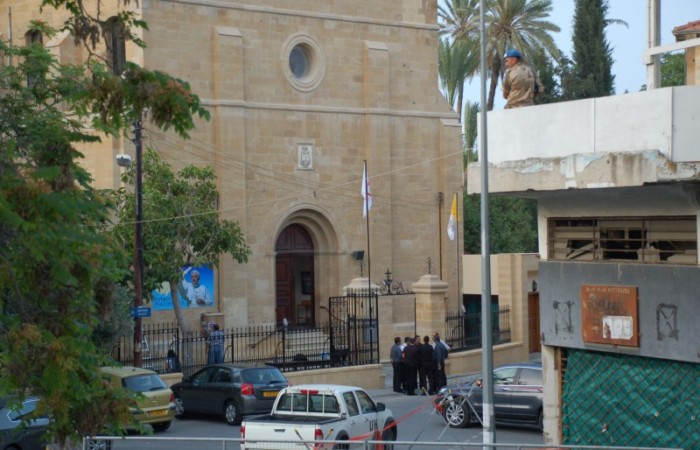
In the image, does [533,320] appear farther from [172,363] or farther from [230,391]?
[230,391]

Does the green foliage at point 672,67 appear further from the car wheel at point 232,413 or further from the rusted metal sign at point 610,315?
the rusted metal sign at point 610,315

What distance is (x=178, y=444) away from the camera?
17859mm

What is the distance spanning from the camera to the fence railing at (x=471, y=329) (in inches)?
1374

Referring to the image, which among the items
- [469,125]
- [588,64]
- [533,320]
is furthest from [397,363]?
[469,125]

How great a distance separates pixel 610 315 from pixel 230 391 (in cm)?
1199

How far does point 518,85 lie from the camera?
47.6ft

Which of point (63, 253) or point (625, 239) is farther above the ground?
point (625, 239)

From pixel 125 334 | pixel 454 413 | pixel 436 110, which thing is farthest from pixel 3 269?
pixel 436 110

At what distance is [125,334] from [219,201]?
8338 mm

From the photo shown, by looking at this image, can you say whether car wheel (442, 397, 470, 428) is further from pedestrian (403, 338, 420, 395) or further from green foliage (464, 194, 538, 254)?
green foliage (464, 194, 538, 254)

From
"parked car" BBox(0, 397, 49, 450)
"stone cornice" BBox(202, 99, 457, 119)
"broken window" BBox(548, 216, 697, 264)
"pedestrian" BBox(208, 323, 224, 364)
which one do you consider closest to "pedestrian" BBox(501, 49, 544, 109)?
"broken window" BBox(548, 216, 697, 264)

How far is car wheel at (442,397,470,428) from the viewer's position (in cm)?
2362

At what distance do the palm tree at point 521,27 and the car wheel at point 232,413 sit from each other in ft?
94.5

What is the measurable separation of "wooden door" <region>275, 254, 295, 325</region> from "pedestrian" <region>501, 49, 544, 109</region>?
81.5ft
